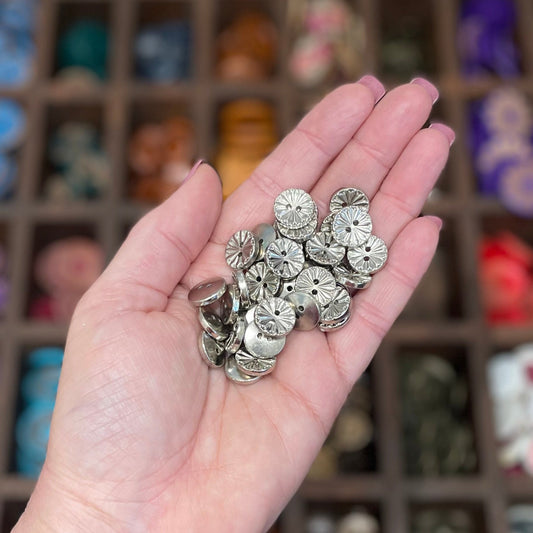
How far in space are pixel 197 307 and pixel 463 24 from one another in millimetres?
1045

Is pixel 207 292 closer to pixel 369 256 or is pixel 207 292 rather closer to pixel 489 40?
pixel 369 256

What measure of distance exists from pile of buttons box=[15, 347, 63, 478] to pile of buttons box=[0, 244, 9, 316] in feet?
0.43

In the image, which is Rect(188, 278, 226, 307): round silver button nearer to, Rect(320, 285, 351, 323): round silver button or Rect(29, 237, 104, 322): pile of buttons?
Rect(320, 285, 351, 323): round silver button

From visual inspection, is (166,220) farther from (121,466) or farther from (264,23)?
(264,23)

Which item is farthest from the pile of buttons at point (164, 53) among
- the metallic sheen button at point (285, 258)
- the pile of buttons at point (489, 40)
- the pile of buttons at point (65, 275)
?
the metallic sheen button at point (285, 258)

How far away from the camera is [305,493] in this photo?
1.06m

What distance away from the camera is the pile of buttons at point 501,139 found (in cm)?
129

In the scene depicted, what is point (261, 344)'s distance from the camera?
81 centimetres

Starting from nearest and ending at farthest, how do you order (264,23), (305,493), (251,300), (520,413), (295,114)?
(251,300)
(305,493)
(520,413)
(295,114)
(264,23)

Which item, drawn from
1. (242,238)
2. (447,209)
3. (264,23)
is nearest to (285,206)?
(242,238)

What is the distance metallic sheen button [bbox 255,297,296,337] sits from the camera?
818mm

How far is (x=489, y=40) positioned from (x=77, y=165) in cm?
92

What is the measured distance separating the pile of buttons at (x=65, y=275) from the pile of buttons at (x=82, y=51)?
39 centimetres

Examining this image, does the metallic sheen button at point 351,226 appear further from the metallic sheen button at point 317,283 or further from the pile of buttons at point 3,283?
the pile of buttons at point 3,283
